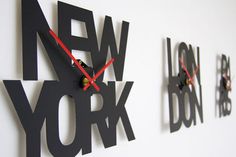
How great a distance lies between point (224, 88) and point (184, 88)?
0.56 metres

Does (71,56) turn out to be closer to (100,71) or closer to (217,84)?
(100,71)

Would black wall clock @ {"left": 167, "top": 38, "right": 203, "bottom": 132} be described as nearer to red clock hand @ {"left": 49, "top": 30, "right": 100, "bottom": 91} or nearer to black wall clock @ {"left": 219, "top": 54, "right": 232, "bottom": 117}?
black wall clock @ {"left": 219, "top": 54, "right": 232, "bottom": 117}

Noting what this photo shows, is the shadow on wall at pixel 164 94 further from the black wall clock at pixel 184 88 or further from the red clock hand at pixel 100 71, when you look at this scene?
the red clock hand at pixel 100 71

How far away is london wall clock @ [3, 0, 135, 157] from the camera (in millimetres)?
561

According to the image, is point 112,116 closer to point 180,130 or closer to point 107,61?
point 107,61

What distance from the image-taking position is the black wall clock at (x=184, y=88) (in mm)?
1059

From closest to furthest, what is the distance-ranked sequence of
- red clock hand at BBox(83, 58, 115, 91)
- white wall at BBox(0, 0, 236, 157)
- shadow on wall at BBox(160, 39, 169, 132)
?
white wall at BBox(0, 0, 236, 157) → red clock hand at BBox(83, 58, 115, 91) → shadow on wall at BBox(160, 39, 169, 132)

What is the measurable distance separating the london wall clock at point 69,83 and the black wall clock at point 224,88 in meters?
0.94

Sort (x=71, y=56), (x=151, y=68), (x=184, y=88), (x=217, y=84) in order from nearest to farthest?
(x=71, y=56) < (x=151, y=68) < (x=184, y=88) < (x=217, y=84)

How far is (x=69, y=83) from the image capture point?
65cm

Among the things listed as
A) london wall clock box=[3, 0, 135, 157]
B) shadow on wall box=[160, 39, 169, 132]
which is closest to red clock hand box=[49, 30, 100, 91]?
london wall clock box=[3, 0, 135, 157]

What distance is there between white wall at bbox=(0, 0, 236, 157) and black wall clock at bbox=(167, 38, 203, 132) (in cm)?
3

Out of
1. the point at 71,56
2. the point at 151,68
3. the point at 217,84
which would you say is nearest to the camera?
the point at 71,56

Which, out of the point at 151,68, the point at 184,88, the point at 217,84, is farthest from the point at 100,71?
the point at 217,84
